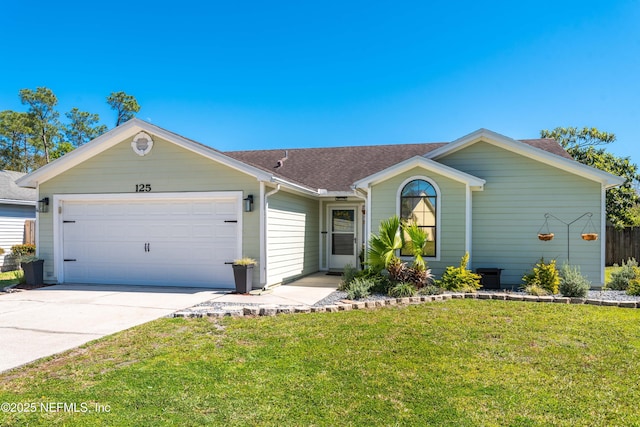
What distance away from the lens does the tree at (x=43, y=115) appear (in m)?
31.7

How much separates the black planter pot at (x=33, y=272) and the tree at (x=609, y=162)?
18.4m

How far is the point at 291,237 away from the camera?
37.6ft

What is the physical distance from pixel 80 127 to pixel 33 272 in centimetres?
2875

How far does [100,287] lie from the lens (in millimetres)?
10305

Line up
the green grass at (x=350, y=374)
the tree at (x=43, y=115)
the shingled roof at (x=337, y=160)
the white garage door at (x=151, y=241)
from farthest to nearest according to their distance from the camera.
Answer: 1. the tree at (x=43, y=115)
2. the shingled roof at (x=337, y=160)
3. the white garage door at (x=151, y=241)
4. the green grass at (x=350, y=374)

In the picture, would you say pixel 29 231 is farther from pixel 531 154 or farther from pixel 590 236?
pixel 590 236

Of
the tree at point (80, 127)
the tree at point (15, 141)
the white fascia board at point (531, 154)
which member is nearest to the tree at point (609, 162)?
the white fascia board at point (531, 154)

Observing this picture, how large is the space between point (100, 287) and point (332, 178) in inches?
286

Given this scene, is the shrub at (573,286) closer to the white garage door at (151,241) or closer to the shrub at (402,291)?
the shrub at (402,291)

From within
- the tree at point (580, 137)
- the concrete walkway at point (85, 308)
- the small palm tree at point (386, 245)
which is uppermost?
the tree at point (580, 137)

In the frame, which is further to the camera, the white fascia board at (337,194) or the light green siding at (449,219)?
the white fascia board at (337,194)

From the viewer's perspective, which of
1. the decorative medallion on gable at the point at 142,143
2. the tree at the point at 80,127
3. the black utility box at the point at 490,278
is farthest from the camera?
the tree at the point at 80,127

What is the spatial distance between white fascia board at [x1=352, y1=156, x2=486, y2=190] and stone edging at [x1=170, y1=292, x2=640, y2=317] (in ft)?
8.53

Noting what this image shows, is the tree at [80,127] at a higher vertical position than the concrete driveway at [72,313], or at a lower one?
higher
